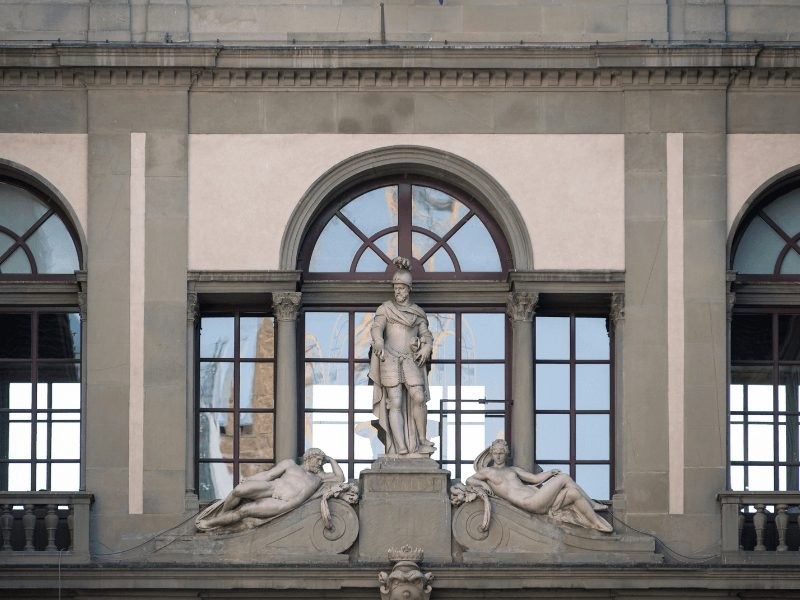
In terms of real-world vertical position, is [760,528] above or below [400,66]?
below

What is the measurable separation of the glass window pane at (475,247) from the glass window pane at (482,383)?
48.6 inches

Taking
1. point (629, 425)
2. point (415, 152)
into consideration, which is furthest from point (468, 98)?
point (629, 425)

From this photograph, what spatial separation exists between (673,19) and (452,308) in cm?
446

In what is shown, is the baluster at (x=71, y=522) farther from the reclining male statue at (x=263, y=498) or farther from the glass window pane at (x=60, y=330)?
the glass window pane at (x=60, y=330)

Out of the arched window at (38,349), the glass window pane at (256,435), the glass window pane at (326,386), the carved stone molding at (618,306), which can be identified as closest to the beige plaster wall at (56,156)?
the arched window at (38,349)

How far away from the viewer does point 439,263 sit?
3803 centimetres

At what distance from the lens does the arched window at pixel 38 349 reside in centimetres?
3747

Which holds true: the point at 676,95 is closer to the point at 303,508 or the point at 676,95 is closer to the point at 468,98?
the point at 468,98

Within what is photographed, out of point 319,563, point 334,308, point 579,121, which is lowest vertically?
point 319,563

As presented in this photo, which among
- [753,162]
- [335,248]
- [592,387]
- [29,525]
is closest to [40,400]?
[29,525]

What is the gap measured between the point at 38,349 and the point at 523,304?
5.94 metres

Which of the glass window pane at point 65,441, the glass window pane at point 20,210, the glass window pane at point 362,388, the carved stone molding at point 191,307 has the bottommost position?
the glass window pane at point 65,441

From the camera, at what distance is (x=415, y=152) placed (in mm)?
37750

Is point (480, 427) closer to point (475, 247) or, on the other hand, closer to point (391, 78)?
point (475, 247)
